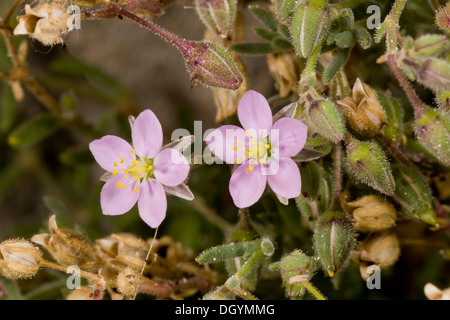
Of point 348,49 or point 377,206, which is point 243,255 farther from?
point 348,49

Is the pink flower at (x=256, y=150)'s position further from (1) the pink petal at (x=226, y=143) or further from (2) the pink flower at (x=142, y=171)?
(2) the pink flower at (x=142, y=171)

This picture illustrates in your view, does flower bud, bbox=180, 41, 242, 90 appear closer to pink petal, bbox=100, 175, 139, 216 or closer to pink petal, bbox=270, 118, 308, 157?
pink petal, bbox=270, 118, 308, 157

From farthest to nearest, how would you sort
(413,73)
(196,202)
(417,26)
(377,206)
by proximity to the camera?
(196,202) → (417,26) → (377,206) → (413,73)

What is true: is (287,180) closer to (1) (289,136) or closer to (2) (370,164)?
(1) (289,136)

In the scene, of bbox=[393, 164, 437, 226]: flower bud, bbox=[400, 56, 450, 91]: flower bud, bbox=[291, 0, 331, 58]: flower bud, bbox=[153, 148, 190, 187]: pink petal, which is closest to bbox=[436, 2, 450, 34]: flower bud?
bbox=[400, 56, 450, 91]: flower bud

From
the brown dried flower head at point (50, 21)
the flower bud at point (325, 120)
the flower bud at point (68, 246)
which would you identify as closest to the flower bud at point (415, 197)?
the flower bud at point (325, 120)
